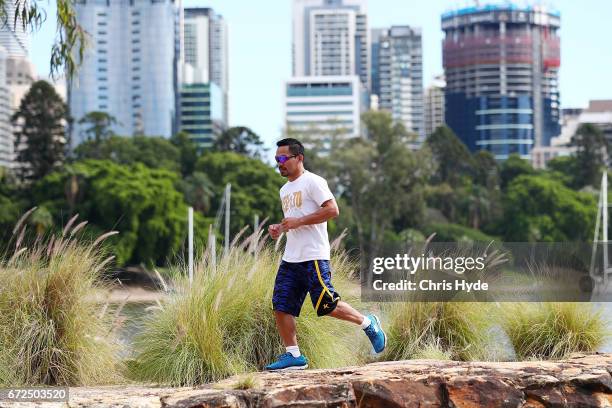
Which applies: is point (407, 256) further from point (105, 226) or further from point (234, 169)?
point (234, 169)

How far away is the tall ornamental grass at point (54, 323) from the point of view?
741cm

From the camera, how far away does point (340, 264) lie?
8.87 m

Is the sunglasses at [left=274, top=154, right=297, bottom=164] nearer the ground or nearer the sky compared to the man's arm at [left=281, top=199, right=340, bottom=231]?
nearer the sky

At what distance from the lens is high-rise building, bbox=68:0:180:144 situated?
18775 centimetres

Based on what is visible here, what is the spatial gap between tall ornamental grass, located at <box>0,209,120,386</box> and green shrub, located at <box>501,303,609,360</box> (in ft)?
9.46

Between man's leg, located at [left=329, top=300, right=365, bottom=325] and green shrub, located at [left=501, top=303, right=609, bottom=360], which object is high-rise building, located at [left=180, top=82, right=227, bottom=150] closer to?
green shrub, located at [left=501, top=303, right=609, bottom=360]

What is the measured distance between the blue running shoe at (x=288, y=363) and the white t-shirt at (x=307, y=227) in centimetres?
58

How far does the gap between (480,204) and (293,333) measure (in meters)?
76.2

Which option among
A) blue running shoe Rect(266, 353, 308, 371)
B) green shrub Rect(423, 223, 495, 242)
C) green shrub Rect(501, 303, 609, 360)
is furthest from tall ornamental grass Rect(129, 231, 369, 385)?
green shrub Rect(423, 223, 495, 242)

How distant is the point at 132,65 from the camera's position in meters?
192

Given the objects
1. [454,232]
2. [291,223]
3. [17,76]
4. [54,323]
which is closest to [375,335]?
[291,223]

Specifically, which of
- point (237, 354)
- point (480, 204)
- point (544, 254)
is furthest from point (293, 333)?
point (480, 204)

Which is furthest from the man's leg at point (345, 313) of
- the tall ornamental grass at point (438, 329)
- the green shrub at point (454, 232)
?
the green shrub at point (454, 232)

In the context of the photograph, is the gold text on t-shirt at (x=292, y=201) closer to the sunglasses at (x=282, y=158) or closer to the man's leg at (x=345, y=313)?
the sunglasses at (x=282, y=158)
